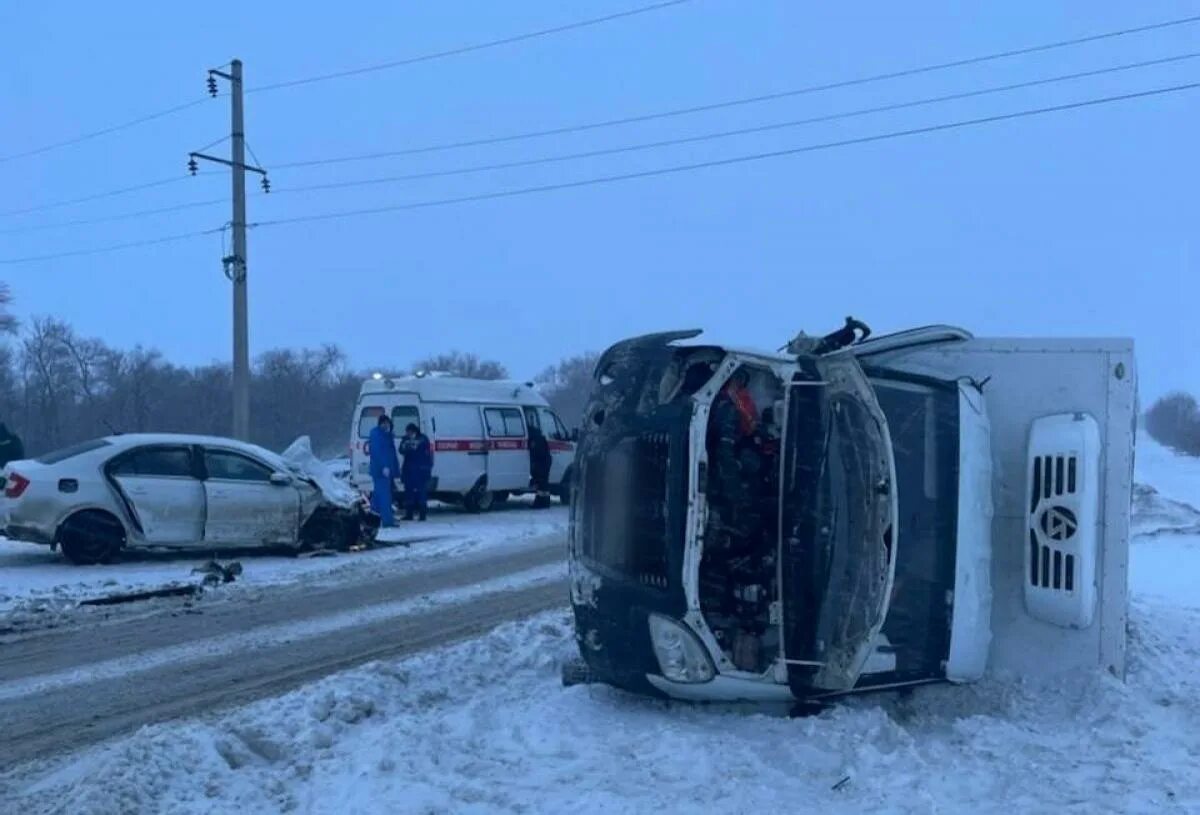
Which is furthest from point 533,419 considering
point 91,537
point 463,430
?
point 91,537

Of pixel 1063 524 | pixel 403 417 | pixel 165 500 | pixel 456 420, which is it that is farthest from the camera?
pixel 456 420

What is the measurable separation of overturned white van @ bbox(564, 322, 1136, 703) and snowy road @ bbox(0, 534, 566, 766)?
2.83 m

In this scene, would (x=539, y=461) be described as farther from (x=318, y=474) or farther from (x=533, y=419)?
(x=318, y=474)

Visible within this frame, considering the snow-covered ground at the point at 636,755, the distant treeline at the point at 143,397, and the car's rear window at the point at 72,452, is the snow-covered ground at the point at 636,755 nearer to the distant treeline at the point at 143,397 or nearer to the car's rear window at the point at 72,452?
the car's rear window at the point at 72,452

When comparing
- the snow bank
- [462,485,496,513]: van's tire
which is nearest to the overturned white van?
the snow bank

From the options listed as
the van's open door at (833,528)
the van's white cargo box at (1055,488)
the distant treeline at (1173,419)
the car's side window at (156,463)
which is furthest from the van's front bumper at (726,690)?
the distant treeline at (1173,419)

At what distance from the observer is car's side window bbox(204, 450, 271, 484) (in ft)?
47.1

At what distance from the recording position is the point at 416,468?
785 inches

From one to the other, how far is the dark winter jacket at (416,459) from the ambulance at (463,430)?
58 cm

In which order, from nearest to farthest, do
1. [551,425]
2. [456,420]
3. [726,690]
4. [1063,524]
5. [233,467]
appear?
[726,690] < [1063,524] < [233,467] < [456,420] < [551,425]

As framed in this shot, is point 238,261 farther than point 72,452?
Yes

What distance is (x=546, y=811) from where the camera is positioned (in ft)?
16.6

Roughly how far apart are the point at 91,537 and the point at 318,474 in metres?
3.20

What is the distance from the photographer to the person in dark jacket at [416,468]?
19844 mm
